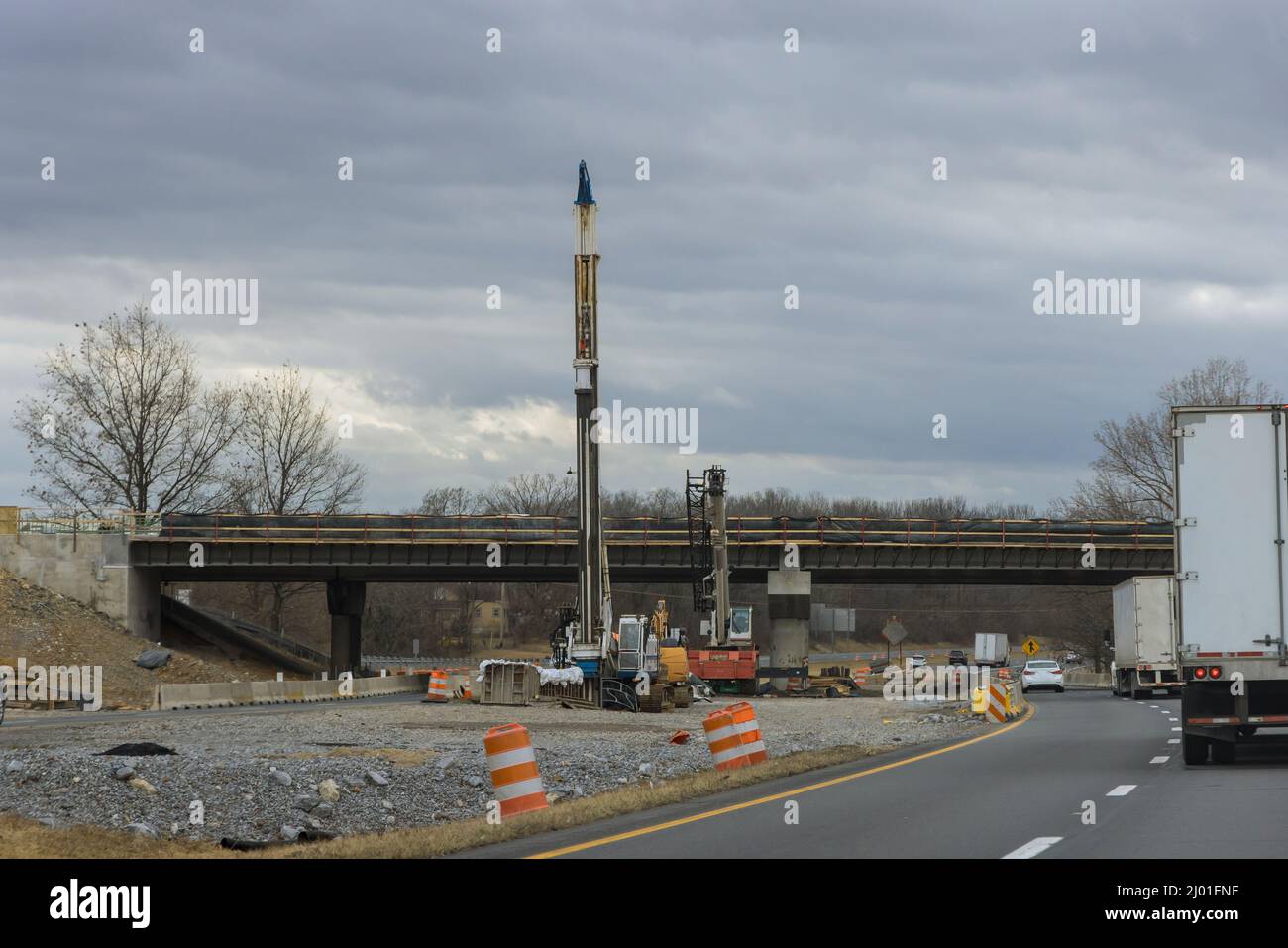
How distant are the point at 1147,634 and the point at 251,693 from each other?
92.3 feet

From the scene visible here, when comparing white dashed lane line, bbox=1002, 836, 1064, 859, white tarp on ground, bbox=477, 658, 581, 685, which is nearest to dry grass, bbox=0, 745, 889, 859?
white dashed lane line, bbox=1002, 836, 1064, 859

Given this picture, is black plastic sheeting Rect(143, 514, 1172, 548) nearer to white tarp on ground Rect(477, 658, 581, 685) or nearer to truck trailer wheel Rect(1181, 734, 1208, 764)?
white tarp on ground Rect(477, 658, 581, 685)

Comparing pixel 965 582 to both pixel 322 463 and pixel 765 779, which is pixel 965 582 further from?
pixel 765 779

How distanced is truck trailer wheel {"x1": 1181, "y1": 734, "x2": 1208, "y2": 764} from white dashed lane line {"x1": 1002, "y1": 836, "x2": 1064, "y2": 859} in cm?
855

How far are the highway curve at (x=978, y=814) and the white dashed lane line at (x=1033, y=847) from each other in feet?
0.05

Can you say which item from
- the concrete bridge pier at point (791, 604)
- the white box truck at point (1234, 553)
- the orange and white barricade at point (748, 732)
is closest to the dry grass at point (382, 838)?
the orange and white barricade at point (748, 732)

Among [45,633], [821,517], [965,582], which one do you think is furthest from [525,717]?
[965,582]

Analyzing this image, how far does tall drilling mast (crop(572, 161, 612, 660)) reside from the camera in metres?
49.2

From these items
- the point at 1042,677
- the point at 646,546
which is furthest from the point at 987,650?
the point at 646,546

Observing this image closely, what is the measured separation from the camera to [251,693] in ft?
160

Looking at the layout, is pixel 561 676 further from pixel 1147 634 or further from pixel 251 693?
pixel 1147 634

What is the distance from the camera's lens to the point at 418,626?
12850 centimetres
